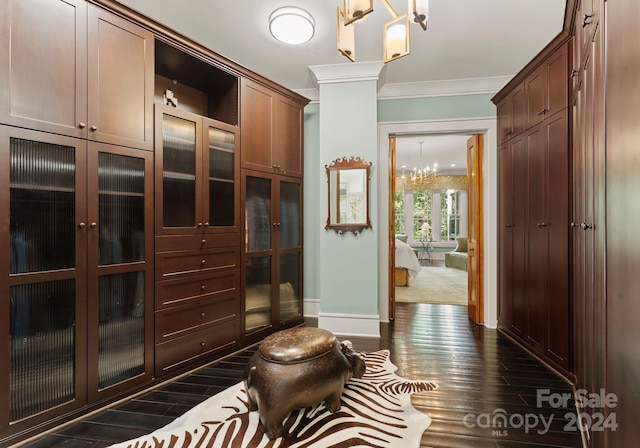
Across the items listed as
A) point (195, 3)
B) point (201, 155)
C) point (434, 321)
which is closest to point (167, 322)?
point (201, 155)

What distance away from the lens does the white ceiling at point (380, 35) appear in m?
2.54

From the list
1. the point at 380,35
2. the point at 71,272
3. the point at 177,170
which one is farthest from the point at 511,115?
→ the point at 71,272

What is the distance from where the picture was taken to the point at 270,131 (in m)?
3.35

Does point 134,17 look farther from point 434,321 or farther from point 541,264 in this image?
point 434,321

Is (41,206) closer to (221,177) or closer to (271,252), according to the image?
(221,177)

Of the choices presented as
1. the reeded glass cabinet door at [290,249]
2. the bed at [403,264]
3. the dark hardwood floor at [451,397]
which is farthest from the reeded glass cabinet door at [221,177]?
the bed at [403,264]

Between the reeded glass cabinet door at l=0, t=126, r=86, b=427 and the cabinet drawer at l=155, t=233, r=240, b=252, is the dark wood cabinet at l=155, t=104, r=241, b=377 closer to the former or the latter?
the cabinet drawer at l=155, t=233, r=240, b=252

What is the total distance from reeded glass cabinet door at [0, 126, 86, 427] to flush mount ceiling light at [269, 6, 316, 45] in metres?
1.74

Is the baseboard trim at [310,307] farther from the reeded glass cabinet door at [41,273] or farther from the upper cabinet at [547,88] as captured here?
the upper cabinet at [547,88]

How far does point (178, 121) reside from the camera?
8.41ft

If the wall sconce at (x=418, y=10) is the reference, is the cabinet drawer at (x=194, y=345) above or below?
below

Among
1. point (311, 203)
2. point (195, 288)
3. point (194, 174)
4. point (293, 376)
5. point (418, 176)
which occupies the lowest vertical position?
point (293, 376)

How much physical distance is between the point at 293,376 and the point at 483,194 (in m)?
3.28

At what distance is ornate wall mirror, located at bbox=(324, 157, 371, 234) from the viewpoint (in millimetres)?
3574
